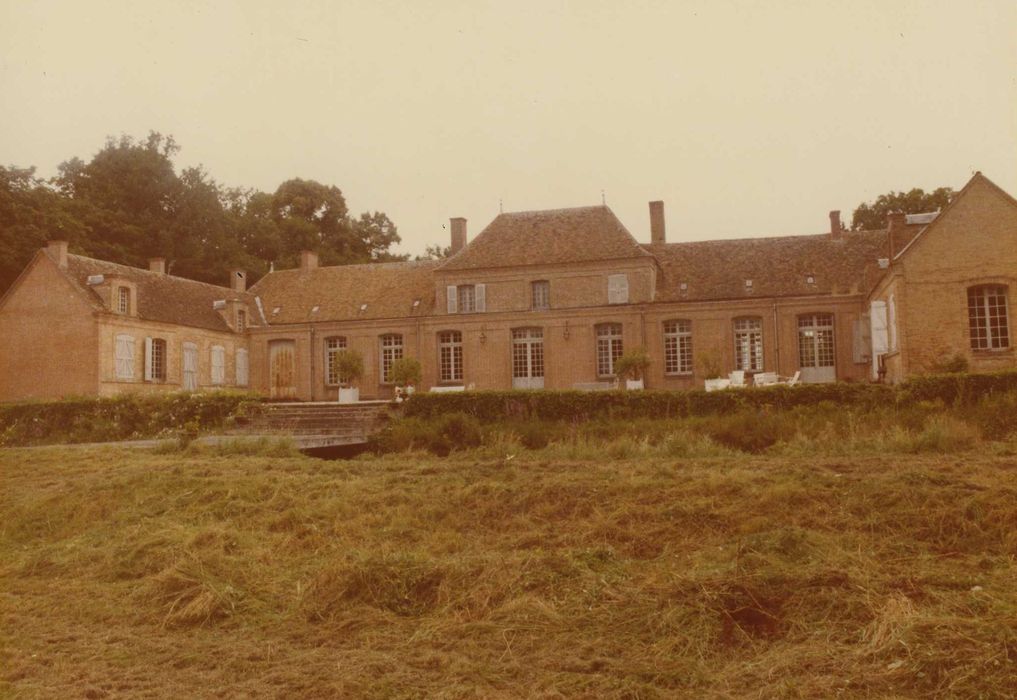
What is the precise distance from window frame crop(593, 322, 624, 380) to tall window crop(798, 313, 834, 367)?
5601 mm

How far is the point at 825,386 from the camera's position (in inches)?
618

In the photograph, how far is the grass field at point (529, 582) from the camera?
4.81m

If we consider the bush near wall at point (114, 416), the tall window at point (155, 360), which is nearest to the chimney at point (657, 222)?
the bush near wall at point (114, 416)

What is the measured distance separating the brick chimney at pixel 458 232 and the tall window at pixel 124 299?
11.4 metres

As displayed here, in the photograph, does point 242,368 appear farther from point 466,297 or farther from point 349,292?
point 466,297

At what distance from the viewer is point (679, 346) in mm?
27375

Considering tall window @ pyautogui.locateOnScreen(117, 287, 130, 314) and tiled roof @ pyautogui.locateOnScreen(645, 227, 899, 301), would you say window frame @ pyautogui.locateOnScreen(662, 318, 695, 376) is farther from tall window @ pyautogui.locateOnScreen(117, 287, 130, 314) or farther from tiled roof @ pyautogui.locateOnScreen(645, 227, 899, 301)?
tall window @ pyautogui.locateOnScreen(117, 287, 130, 314)

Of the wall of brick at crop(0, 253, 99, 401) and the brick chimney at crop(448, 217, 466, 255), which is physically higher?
the brick chimney at crop(448, 217, 466, 255)

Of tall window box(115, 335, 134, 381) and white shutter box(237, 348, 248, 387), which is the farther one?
white shutter box(237, 348, 248, 387)

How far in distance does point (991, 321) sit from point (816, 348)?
7.49 metres

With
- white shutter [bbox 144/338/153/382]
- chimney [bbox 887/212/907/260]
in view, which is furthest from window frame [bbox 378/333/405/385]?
chimney [bbox 887/212/907/260]

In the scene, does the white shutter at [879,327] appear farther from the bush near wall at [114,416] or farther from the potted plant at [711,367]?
the bush near wall at [114,416]

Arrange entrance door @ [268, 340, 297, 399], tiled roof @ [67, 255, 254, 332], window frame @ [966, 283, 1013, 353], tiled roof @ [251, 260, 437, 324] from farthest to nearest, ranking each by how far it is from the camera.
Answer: entrance door @ [268, 340, 297, 399] → tiled roof @ [251, 260, 437, 324] → tiled roof @ [67, 255, 254, 332] → window frame @ [966, 283, 1013, 353]

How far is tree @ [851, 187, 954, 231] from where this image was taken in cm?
3378
